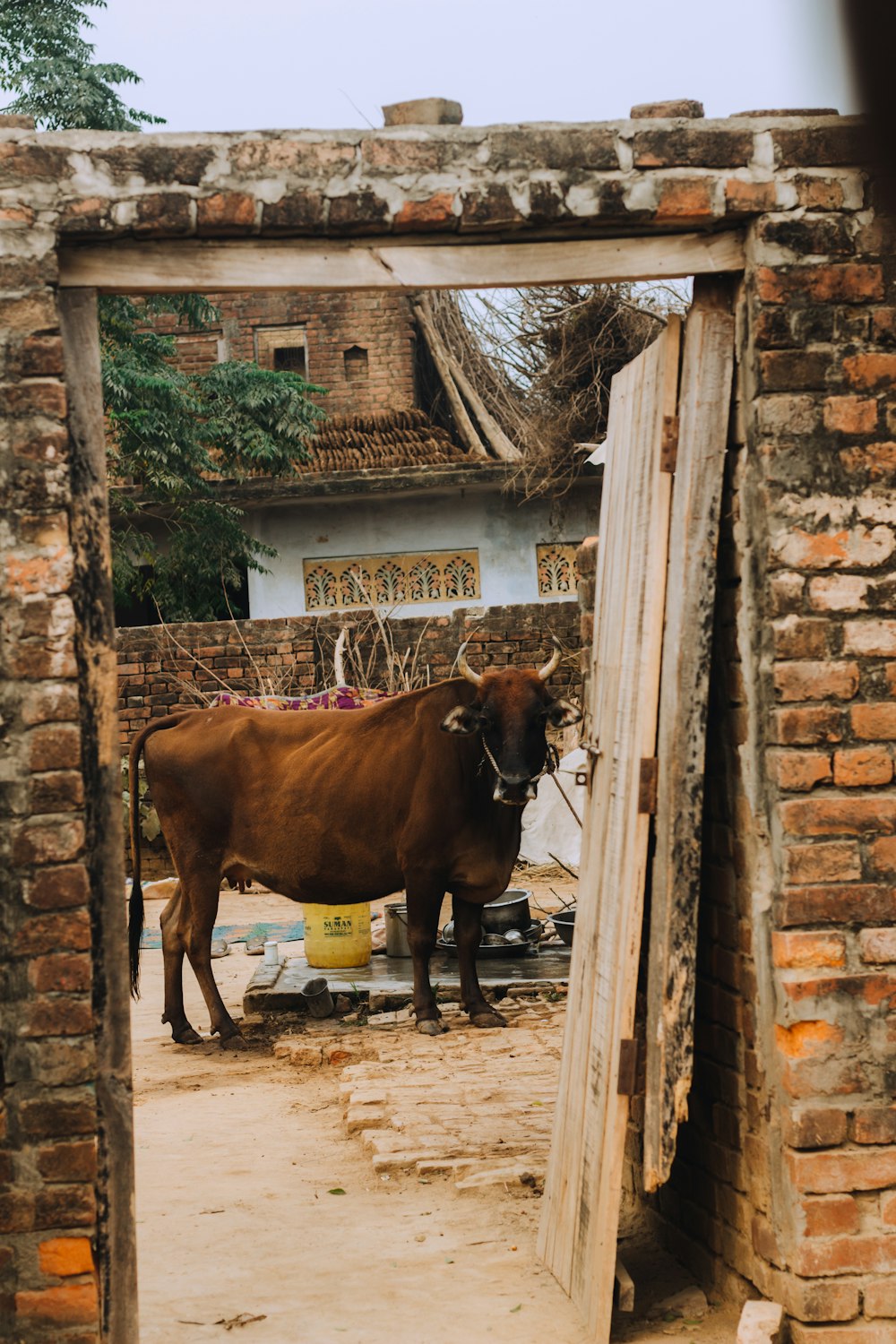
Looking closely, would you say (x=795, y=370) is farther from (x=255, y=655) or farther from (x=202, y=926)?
(x=255, y=655)

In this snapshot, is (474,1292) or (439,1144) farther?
(439,1144)

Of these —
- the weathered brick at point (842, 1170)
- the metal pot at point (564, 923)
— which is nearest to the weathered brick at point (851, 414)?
the weathered brick at point (842, 1170)

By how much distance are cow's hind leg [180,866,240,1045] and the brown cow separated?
0.03ft

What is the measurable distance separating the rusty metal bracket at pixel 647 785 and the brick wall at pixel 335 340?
14.2 m

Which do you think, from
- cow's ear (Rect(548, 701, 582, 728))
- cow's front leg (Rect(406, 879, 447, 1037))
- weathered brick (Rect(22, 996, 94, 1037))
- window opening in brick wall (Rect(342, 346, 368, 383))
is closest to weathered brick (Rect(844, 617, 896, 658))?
weathered brick (Rect(22, 996, 94, 1037))

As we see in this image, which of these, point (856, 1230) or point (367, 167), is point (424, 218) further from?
point (856, 1230)

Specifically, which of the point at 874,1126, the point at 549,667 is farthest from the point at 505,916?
the point at 874,1126

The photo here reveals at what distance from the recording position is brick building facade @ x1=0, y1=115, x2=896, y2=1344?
312cm

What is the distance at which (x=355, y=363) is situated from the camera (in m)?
17.8

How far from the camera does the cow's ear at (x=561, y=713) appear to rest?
6.82 metres

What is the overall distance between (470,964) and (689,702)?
4213 mm

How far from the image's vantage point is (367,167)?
3289mm

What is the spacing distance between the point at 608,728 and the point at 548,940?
541 centimetres

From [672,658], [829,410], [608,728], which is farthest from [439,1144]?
[829,410]
